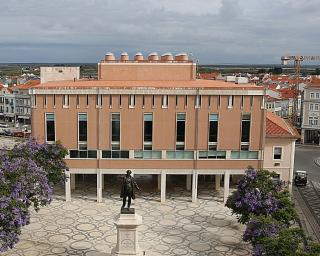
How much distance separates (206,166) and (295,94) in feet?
204

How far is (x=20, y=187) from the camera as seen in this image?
2761 centimetres

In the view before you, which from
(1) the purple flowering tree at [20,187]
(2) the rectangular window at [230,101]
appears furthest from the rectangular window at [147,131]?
(1) the purple flowering tree at [20,187]

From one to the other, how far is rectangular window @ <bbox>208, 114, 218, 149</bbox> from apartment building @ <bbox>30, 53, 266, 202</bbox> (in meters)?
0.10

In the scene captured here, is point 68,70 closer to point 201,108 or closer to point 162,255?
point 201,108

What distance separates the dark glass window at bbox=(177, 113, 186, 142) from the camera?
43094 millimetres

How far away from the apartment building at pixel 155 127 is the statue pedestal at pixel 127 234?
55.3 ft

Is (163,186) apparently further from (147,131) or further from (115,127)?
(115,127)

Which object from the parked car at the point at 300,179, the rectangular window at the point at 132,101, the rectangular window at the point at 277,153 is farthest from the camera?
the parked car at the point at 300,179

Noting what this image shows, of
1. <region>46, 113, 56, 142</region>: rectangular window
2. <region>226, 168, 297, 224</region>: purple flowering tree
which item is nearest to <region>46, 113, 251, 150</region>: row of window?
<region>46, 113, 56, 142</region>: rectangular window

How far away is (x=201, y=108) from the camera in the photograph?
141 ft

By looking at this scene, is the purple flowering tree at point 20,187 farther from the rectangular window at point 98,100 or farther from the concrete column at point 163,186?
the concrete column at point 163,186

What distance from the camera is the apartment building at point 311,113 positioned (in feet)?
242

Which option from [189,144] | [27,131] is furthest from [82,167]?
[27,131]

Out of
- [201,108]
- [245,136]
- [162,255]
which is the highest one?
[201,108]
